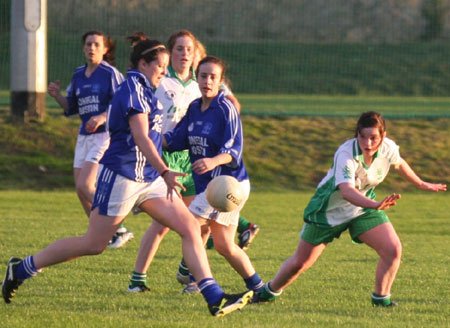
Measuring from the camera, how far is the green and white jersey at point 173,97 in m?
7.71

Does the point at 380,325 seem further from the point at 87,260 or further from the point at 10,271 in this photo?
the point at 87,260

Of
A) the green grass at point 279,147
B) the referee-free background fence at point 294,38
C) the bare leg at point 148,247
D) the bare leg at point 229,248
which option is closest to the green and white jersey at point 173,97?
the bare leg at point 148,247

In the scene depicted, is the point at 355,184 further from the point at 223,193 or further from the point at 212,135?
the point at 212,135

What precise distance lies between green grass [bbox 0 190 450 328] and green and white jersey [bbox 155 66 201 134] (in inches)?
51.0

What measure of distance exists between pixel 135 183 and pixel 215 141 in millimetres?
823

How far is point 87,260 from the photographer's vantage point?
334 inches

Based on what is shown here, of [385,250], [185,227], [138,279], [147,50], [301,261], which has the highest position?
[147,50]

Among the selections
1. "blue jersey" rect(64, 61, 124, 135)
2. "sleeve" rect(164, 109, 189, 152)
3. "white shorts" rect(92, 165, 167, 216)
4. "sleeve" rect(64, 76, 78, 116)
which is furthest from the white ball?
"sleeve" rect(64, 76, 78, 116)

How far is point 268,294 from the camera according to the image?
6691 millimetres

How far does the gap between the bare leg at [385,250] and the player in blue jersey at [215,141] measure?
90cm

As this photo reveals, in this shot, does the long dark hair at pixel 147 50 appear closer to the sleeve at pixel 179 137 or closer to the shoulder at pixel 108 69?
the sleeve at pixel 179 137

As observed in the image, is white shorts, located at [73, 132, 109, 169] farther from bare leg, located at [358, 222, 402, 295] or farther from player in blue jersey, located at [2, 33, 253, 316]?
bare leg, located at [358, 222, 402, 295]

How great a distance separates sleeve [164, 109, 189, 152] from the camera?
22.5 feet

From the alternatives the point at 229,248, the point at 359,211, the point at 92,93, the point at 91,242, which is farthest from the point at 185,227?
the point at 92,93
